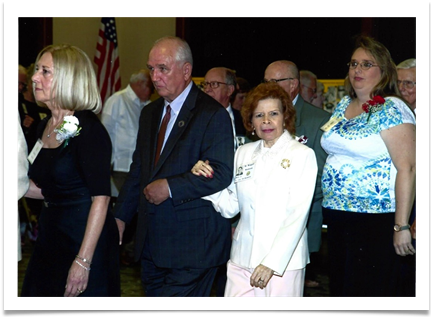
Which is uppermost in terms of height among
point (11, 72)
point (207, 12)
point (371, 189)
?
point (207, 12)

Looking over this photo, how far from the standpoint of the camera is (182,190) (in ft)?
11.3

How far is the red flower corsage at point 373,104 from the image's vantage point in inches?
144

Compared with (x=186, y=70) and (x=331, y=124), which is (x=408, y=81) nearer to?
(x=331, y=124)

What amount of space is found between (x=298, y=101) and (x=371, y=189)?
1.24m

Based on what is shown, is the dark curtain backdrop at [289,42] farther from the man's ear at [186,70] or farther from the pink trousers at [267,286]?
the pink trousers at [267,286]

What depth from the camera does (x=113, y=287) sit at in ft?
10.9

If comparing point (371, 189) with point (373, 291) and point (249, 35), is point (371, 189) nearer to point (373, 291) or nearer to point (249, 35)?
point (373, 291)

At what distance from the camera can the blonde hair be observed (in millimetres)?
3199

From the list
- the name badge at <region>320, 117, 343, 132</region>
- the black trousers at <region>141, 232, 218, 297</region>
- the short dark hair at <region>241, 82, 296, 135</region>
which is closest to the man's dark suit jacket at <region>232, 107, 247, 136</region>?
the name badge at <region>320, 117, 343, 132</region>

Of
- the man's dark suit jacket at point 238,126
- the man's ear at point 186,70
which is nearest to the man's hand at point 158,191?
the man's ear at point 186,70

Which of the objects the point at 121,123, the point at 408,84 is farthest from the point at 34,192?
the point at 121,123

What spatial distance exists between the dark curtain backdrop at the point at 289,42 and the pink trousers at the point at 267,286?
4.74 m

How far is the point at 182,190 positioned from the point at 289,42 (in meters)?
5.20

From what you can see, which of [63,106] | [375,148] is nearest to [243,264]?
[375,148]
